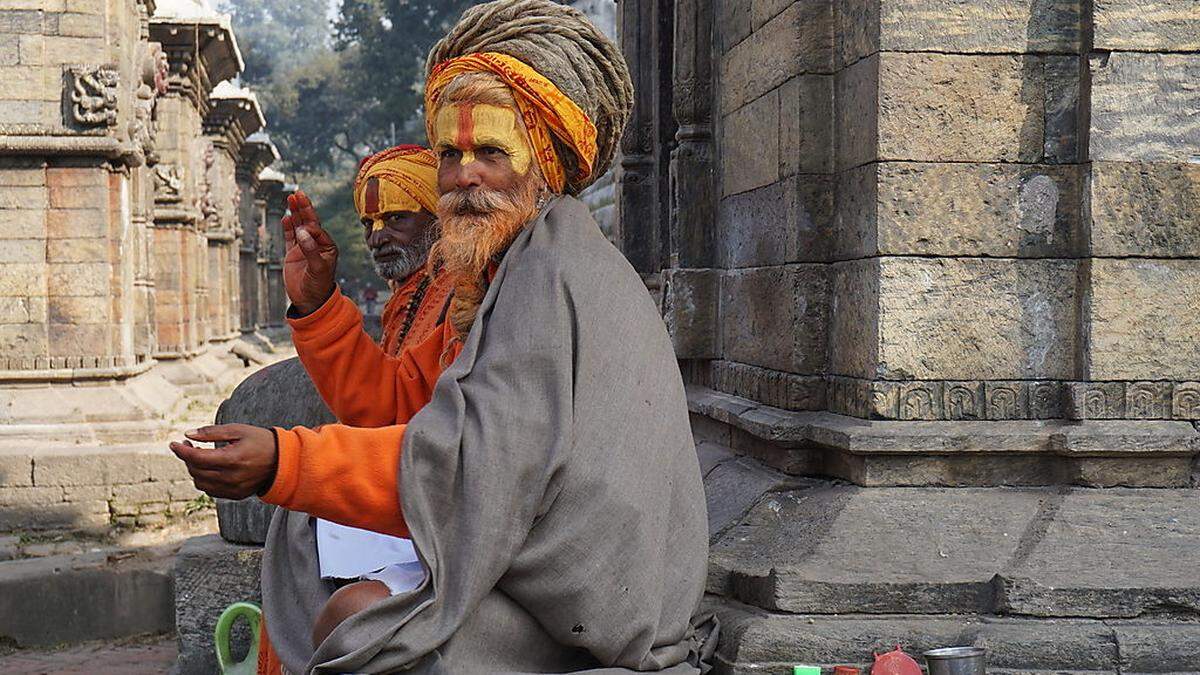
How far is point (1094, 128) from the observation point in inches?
137

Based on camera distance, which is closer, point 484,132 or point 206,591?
point 484,132

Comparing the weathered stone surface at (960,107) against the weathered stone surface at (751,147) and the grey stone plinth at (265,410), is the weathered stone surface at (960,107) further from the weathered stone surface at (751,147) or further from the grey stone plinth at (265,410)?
the grey stone plinth at (265,410)

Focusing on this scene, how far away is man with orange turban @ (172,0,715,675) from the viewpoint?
251 cm

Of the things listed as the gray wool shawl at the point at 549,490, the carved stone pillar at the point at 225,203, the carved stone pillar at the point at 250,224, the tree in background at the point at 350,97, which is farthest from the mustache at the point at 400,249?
the tree in background at the point at 350,97

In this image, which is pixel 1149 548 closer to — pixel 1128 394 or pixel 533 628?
pixel 1128 394

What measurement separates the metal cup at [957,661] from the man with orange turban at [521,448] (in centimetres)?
50

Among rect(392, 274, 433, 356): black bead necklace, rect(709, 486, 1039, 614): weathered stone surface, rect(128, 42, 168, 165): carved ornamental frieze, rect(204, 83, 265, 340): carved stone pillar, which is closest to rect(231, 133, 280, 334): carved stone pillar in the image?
rect(204, 83, 265, 340): carved stone pillar

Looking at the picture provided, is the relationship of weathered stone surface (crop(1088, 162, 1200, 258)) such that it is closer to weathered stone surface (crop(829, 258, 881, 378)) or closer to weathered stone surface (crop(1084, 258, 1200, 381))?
weathered stone surface (crop(1084, 258, 1200, 381))

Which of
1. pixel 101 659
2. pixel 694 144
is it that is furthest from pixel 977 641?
pixel 101 659

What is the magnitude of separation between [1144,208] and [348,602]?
2.18m

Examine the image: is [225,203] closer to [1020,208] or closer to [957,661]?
[1020,208]

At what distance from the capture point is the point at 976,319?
354 cm

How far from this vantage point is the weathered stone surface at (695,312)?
4766mm

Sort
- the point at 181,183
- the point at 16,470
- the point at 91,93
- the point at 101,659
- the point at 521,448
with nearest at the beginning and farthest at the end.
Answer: the point at 521,448 < the point at 101,659 < the point at 16,470 < the point at 91,93 < the point at 181,183
